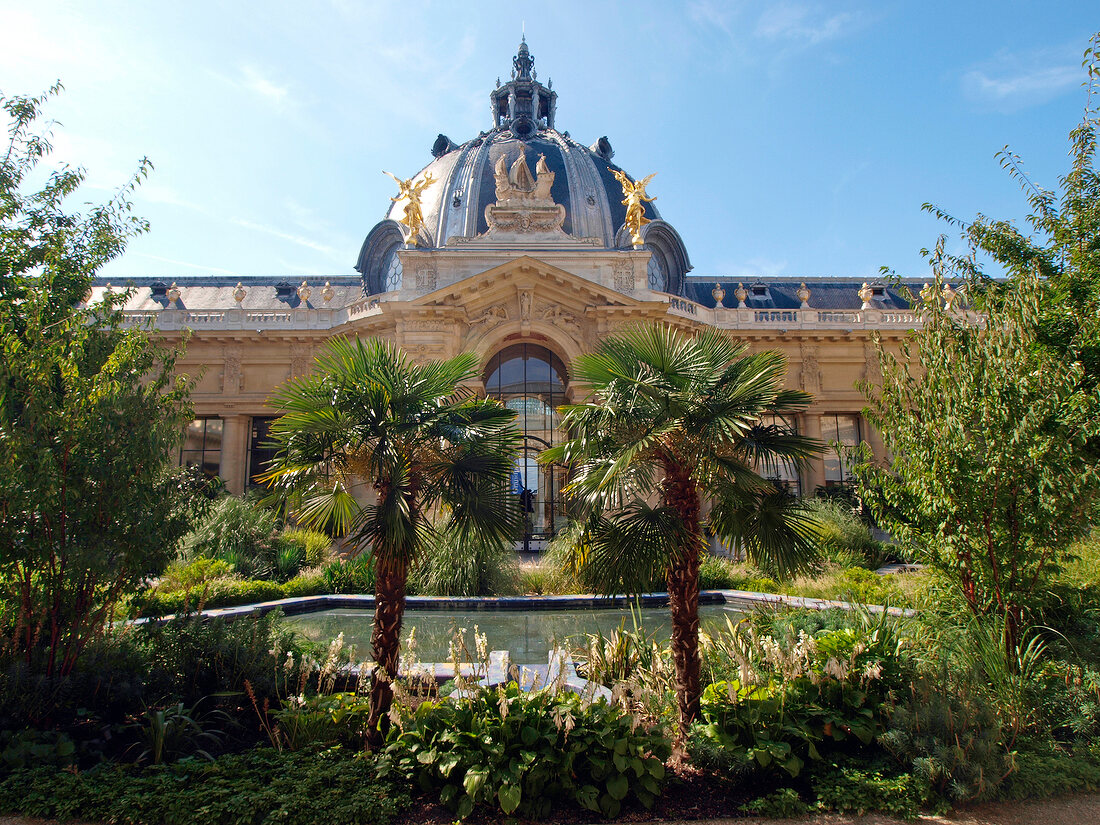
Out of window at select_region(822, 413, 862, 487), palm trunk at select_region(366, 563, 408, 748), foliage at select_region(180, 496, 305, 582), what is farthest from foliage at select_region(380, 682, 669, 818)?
window at select_region(822, 413, 862, 487)

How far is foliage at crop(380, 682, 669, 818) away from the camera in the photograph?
544 cm

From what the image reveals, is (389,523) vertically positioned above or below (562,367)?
below

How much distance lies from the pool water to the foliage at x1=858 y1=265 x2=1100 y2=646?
12.9 ft

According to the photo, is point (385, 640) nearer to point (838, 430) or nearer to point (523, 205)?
point (523, 205)

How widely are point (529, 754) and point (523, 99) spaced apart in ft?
152

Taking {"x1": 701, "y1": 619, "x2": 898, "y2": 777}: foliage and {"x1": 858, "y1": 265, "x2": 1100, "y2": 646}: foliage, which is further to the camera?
{"x1": 858, "y1": 265, "x2": 1100, "y2": 646}: foliage

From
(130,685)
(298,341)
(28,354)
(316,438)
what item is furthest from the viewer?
(298,341)

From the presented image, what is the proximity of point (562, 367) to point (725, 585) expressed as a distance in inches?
575

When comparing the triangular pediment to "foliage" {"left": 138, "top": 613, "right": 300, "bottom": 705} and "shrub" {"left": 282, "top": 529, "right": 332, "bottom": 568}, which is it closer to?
"shrub" {"left": 282, "top": 529, "right": 332, "bottom": 568}

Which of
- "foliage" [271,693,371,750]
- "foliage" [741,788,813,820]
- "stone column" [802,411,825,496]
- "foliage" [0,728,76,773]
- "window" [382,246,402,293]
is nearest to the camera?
"foliage" [741,788,813,820]

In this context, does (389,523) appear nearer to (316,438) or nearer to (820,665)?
(316,438)

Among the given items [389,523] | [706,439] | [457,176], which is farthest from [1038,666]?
[457,176]

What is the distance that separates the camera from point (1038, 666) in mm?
7551

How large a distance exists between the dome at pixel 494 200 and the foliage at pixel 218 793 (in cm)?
2953
